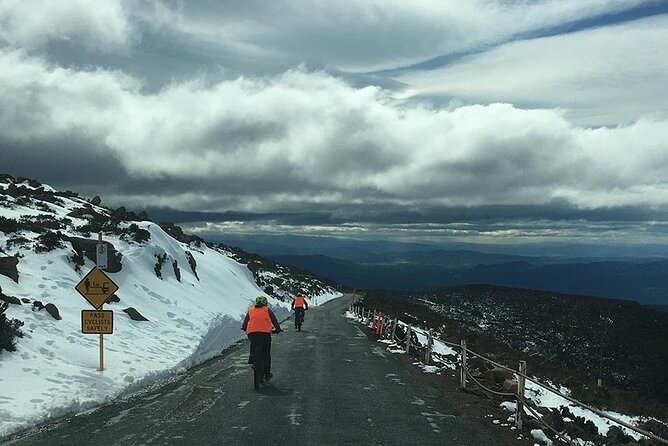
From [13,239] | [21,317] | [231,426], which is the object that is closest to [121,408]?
[231,426]

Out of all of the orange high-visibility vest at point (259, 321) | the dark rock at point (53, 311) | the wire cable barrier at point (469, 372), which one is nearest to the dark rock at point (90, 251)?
the dark rock at point (53, 311)

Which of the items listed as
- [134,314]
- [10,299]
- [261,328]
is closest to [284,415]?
[261,328]

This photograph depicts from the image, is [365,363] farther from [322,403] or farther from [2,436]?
[2,436]

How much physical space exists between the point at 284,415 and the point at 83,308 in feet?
38.6

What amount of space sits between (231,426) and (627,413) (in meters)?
15.2

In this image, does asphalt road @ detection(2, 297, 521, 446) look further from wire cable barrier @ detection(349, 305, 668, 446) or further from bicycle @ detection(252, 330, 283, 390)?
wire cable barrier @ detection(349, 305, 668, 446)

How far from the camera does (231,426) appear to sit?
8.46m

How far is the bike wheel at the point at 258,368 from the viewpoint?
1168 cm

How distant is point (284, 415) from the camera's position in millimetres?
9234

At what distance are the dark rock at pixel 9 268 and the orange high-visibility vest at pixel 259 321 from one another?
9.89 m

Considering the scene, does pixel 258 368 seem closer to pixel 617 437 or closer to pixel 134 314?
pixel 617 437

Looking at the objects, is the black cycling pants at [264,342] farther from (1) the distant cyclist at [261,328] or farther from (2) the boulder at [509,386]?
(2) the boulder at [509,386]

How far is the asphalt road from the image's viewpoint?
25.7ft

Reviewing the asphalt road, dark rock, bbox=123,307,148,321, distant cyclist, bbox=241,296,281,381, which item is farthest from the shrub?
dark rock, bbox=123,307,148,321
